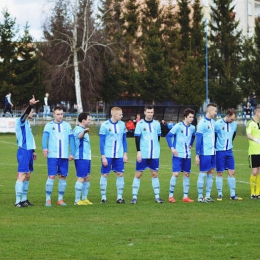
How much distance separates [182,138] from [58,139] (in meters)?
2.80

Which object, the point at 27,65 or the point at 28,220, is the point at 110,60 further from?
the point at 28,220

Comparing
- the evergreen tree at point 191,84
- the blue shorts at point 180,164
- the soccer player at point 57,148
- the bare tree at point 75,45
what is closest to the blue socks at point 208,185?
the blue shorts at point 180,164

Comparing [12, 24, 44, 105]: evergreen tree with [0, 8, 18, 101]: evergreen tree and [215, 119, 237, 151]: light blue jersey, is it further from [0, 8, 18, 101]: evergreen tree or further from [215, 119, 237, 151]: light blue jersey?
[215, 119, 237, 151]: light blue jersey

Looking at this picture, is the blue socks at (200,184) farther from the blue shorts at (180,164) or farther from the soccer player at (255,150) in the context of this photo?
the soccer player at (255,150)

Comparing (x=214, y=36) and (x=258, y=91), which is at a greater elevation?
(x=214, y=36)

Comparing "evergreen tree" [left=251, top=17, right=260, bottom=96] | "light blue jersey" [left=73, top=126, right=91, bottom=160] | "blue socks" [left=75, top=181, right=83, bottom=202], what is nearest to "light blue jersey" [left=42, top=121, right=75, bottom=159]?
"light blue jersey" [left=73, top=126, right=91, bottom=160]

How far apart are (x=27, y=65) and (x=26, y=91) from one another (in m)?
2.62

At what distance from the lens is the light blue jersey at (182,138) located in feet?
55.9

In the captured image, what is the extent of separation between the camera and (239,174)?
24.7 metres

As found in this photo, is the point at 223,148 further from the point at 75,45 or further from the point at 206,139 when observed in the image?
the point at 75,45

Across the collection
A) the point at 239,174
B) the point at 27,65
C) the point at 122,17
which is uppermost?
the point at 122,17

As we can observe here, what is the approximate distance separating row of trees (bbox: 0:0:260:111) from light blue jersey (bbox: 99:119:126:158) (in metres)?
49.9

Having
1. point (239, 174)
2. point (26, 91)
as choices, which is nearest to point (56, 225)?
point (239, 174)

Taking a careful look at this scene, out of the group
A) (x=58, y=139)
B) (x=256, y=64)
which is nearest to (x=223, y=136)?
(x=58, y=139)
